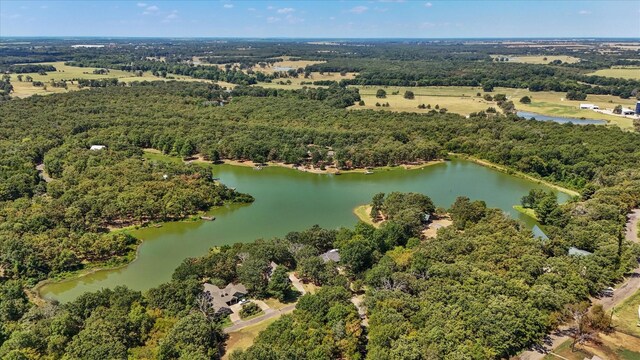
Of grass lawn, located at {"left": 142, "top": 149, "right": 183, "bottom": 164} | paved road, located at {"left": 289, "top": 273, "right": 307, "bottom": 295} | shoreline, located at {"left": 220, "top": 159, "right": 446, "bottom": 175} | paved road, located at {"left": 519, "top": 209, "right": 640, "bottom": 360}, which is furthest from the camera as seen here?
grass lawn, located at {"left": 142, "top": 149, "right": 183, "bottom": 164}

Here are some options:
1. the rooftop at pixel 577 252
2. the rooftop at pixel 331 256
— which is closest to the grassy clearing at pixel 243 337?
the rooftop at pixel 331 256

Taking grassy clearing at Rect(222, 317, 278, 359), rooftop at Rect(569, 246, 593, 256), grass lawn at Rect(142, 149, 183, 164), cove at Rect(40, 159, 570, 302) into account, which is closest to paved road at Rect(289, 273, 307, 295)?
grassy clearing at Rect(222, 317, 278, 359)

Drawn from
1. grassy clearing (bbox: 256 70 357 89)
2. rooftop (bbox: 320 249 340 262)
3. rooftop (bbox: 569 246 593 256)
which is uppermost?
grassy clearing (bbox: 256 70 357 89)

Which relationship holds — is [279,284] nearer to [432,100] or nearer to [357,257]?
[357,257]

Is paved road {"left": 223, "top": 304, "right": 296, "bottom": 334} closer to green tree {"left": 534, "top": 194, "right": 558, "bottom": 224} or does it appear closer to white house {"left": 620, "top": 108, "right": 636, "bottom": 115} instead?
green tree {"left": 534, "top": 194, "right": 558, "bottom": 224}

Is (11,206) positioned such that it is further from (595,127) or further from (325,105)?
(595,127)

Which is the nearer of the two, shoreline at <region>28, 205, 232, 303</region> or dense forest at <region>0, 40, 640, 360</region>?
dense forest at <region>0, 40, 640, 360</region>
